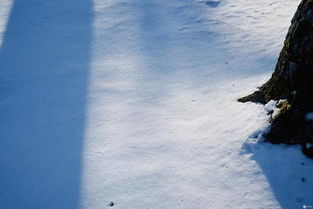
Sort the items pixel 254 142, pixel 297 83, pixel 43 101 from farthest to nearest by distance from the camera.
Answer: pixel 43 101, pixel 254 142, pixel 297 83

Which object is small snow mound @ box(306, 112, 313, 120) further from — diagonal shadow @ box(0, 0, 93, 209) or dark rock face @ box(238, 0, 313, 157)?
diagonal shadow @ box(0, 0, 93, 209)

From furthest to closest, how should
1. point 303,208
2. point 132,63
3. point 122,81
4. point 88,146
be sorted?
point 132,63 → point 122,81 → point 88,146 → point 303,208

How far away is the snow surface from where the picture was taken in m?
3.35

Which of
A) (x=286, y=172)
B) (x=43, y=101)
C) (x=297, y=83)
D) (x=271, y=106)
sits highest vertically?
(x=297, y=83)

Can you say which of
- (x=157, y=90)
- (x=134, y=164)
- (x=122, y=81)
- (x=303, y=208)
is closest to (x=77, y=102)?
(x=122, y=81)

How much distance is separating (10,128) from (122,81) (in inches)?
81.5

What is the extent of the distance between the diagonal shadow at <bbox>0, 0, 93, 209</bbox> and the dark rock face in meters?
2.50

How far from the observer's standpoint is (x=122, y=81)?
569cm

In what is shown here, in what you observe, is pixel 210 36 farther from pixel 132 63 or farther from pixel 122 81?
pixel 122 81

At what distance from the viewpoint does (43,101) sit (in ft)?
17.9

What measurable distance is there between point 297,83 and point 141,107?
2.43m

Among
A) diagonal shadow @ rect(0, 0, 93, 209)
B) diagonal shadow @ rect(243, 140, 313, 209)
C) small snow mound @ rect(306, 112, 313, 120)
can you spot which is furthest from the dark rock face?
diagonal shadow @ rect(0, 0, 93, 209)

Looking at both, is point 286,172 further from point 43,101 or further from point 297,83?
point 43,101

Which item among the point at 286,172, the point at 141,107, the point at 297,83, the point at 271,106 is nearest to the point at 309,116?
the point at 297,83
